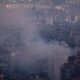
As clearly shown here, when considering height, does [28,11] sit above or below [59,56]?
above

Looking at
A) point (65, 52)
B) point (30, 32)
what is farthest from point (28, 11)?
point (65, 52)

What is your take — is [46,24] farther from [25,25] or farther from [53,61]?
[53,61]

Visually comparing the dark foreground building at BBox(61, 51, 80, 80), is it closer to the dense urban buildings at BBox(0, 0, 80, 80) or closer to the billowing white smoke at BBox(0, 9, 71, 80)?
the dense urban buildings at BBox(0, 0, 80, 80)

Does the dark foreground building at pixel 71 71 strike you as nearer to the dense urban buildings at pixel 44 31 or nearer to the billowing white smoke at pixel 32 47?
the dense urban buildings at pixel 44 31

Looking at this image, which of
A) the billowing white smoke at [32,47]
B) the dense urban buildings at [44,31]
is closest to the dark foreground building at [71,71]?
the dense urban buildings at [44,31]

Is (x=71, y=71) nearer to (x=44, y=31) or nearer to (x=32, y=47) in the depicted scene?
(x=32, y=47)

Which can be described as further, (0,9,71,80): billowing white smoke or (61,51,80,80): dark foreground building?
(0,9,71,80): billowing white smoke

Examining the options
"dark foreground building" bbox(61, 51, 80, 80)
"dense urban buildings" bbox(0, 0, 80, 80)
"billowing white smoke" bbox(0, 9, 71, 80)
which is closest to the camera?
"dark foreground building" bbox(61, 51, 80, 80)

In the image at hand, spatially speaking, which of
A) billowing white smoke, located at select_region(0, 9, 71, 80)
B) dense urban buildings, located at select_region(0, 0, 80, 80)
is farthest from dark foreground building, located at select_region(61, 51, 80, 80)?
billowing white smoke, located at select_region(0, 9, 71, 80)

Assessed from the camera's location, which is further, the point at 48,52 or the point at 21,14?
the point at 21,14
